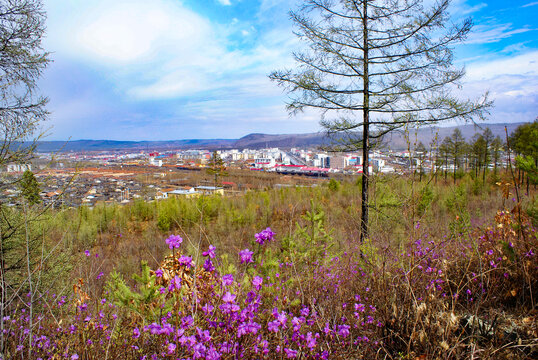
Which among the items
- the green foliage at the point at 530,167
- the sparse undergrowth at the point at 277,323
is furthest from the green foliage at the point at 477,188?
the sparse undergrowth at the point at 277,323

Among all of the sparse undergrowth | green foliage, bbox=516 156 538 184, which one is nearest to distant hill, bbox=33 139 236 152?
the sparse undergrowth

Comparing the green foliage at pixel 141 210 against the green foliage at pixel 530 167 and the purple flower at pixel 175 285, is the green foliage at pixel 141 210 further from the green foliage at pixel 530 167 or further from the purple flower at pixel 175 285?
the green foliage at pixel 530 167

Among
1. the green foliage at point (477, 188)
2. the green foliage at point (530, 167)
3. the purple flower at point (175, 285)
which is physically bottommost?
the green foliage at point (477, 188)

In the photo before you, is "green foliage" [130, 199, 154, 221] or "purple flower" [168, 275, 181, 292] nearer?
"purple flower" [168, 275, 181, 292]

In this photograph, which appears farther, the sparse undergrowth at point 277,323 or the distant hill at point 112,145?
the distant hill at point 112,145

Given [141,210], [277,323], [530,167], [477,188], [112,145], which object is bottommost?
[141,210]

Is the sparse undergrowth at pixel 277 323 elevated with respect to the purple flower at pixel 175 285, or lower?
lower

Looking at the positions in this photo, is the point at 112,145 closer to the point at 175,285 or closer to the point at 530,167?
the point at 175,285

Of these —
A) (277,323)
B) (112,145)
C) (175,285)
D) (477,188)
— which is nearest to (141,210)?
(175,285)

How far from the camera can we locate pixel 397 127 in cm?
646

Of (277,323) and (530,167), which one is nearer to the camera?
(277,323)

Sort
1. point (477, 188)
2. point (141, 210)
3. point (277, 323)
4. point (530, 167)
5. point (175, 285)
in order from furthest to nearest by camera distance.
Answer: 1. point (477, 188)
2. point (141, 210)
3. point (530, 167)
4. point (175, 285)
5. point (277, 323)

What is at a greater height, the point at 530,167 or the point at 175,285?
the point at 530,167

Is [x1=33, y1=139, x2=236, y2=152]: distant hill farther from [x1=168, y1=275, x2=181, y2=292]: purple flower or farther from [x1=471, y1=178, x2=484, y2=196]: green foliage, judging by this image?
[x1=471, y1=178, x2=484, y2=196]: green foliage
